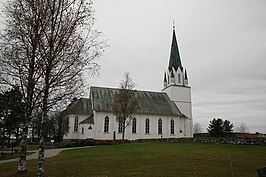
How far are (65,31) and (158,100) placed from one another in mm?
46859

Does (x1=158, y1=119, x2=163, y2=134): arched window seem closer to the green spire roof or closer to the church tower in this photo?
the church tower

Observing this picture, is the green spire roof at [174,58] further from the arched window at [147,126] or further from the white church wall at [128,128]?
the arched window at [147,126]

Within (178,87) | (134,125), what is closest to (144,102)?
(134,125)

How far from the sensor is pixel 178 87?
60.5 metres

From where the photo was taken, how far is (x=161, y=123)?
54844 millimetres

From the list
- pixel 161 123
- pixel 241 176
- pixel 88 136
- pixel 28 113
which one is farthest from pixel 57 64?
pixel 161 123

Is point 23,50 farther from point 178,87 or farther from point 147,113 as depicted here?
point 178,87

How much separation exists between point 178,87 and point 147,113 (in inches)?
445

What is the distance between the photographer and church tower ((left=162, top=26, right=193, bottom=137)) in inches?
2343

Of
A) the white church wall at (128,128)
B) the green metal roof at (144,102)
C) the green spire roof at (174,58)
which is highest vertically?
the green spire roof at (174,58)

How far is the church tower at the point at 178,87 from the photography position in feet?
195

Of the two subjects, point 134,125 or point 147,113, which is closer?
point 134,125

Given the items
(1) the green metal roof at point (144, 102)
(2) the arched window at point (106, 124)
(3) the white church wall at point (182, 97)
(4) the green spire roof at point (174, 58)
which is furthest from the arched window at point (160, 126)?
(4) the green spire roof at point (174, 58)

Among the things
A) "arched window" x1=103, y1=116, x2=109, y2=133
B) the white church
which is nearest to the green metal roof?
the white church
